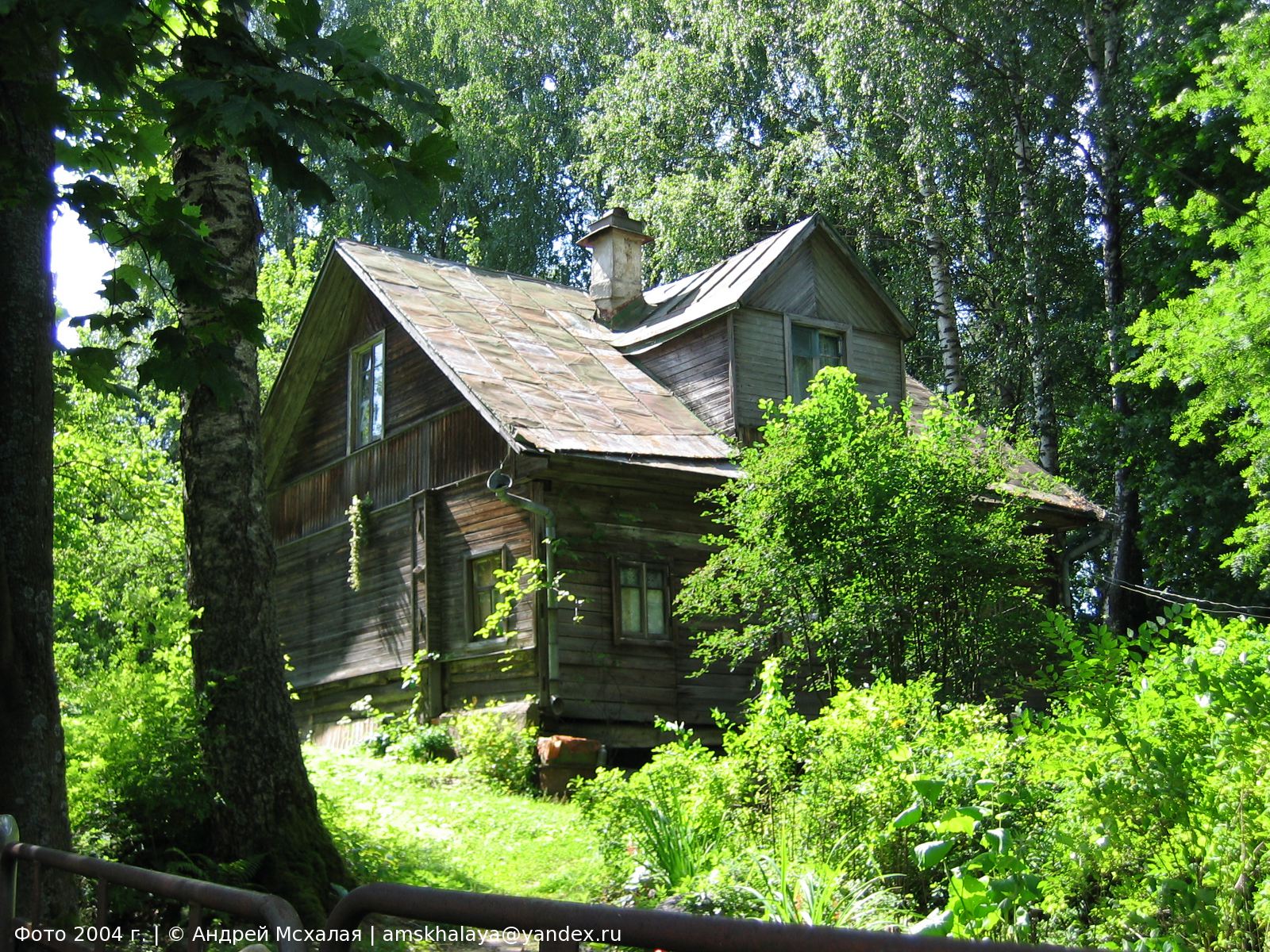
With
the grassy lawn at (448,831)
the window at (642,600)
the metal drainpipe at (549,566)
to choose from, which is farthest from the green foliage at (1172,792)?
the window at (642,600)

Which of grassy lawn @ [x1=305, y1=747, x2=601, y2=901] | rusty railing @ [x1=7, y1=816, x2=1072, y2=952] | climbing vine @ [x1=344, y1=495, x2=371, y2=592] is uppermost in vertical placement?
Answer: climbing vine @ [x1=344, y1=495, x2=371, y2=592]

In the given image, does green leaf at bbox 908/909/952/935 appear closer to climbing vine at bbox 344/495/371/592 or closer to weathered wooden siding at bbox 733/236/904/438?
weathered wooden siding at bbox 733/236/904/438

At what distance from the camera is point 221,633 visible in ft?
26.3

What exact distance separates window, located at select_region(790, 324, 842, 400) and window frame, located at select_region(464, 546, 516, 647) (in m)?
4.78

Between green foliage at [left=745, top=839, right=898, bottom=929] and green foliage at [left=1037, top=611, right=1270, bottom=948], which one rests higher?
green foliage at [left=1037, top=611, right=1270, bottom=948]

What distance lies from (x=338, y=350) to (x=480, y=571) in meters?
4.95

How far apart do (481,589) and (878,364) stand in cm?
676

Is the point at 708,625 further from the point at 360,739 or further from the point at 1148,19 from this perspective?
the point at 1148,19

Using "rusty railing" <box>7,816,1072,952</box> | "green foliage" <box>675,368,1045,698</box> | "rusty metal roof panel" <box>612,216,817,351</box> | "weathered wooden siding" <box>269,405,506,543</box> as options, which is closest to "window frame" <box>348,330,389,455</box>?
"weathered wooden siding" <box>269,405,506,543</box>

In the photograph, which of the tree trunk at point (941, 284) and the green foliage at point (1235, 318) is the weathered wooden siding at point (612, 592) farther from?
the tree trunk at point (941, 284)

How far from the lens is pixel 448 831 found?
10.4 metres

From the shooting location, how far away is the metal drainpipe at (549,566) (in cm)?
1438

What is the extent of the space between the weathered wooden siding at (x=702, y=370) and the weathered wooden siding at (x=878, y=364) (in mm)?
2072

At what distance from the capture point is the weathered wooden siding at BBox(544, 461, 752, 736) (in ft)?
48.5
